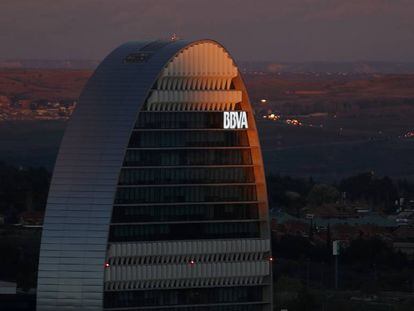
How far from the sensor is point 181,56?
7888cm

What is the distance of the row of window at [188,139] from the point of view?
7819 centimetres

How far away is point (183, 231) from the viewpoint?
262ft

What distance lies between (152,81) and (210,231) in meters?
7.26

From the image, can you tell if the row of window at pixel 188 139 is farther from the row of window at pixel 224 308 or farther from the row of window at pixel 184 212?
the row of window at pixel 224 308

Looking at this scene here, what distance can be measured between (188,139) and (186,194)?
230 cm

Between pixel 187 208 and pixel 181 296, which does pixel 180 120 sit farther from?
pixel 181 296

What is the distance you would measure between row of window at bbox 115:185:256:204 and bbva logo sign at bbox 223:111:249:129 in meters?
2.57

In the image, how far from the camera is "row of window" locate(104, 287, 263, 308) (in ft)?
254

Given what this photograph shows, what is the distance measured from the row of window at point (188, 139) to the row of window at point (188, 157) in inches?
10.1

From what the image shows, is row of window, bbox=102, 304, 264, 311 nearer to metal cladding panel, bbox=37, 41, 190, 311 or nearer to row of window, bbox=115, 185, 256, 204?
metal cladding panel, bbox=37, 41, 190, 311

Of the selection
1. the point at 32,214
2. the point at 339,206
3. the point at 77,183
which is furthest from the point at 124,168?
the point at 339,206

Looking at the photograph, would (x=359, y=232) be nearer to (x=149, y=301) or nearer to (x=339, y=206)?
(x=339, y=206)

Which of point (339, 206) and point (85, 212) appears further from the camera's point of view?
point (339, 206)

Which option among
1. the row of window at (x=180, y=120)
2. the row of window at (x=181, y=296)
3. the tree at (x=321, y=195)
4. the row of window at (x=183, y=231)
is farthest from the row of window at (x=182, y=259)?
the tree at (x=321, y=195)
